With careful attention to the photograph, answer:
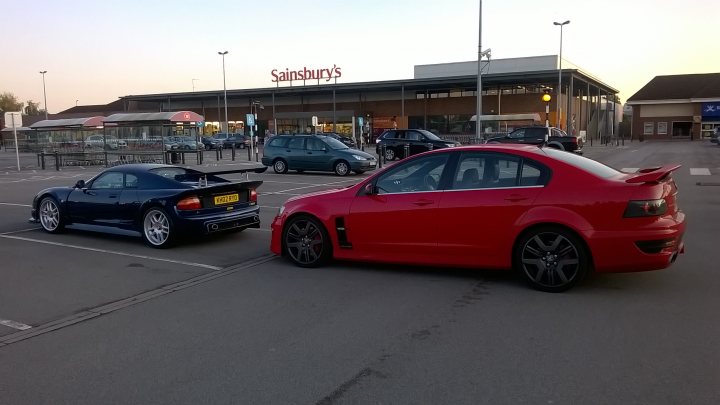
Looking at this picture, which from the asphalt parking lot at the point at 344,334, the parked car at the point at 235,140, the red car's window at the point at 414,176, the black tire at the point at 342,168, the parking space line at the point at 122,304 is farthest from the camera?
the parked car at the point at 235,140

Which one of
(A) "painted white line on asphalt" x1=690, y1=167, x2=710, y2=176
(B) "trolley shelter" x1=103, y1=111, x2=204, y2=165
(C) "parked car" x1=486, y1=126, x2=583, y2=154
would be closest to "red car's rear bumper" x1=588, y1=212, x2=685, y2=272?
(A) "painted white line on asphalt" x1=690, y1=167, x2=710, y2=176

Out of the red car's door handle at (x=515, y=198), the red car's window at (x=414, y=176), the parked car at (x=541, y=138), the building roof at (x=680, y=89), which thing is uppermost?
the building roof at (x=680, y=89)

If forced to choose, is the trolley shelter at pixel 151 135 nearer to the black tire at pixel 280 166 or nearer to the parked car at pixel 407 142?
the black tire at pixel 280 166

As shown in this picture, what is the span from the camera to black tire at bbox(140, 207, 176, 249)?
8.52m

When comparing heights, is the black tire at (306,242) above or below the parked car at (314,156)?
below

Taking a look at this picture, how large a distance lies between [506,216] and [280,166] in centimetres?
1852

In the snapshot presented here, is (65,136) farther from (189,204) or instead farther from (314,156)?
(189,204)

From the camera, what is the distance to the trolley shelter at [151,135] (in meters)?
31.4

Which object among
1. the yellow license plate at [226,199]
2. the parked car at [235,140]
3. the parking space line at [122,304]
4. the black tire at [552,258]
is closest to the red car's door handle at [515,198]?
the black tire at [552,258]

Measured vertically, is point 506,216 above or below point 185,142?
below

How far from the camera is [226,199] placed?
905 cm

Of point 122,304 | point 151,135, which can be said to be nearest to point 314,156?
point 151,135

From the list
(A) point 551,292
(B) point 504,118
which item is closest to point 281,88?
(B) point 504,118

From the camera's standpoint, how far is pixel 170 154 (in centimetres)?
3206
